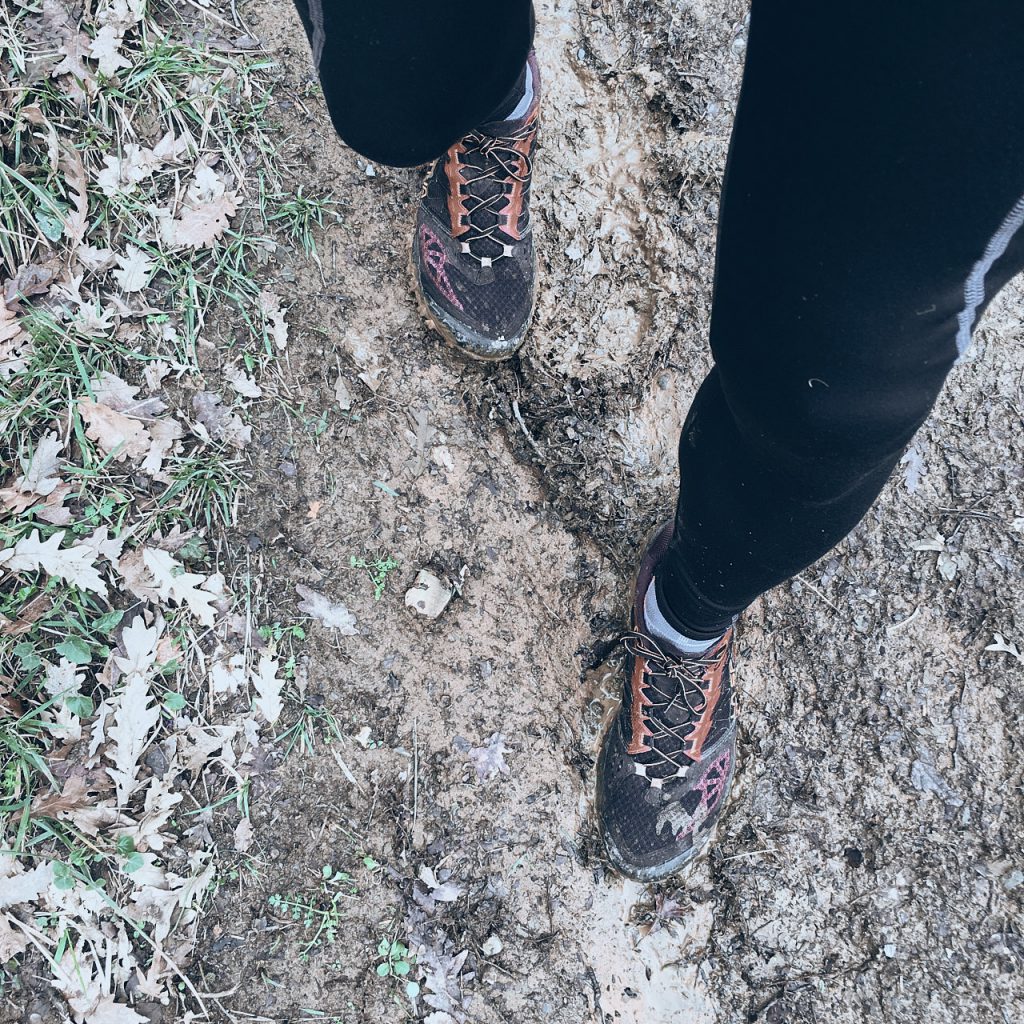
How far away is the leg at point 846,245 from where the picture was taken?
736 mm

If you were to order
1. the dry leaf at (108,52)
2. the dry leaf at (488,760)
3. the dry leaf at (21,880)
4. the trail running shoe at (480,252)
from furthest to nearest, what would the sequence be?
the dry leaf at (108,52) → the trail running shoe at (480,252) → the dry leaf at (488,760) → the dry leaf at (21,880)

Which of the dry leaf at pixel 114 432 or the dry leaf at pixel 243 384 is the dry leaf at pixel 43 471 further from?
the dry leaf at pixel 243 384

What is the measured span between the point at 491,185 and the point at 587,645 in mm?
1388

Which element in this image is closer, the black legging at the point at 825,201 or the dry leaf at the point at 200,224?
the black legging at the point at 825,201

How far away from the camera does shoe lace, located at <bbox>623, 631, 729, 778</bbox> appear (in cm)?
200

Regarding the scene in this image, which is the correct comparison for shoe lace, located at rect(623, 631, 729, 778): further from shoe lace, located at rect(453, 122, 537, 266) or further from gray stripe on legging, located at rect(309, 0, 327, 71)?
gray stripe on legging, located at rect(309, 0, 327, 71)

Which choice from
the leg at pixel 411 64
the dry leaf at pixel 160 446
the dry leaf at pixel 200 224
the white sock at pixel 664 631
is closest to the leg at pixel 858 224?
the leg at pixel 411 64

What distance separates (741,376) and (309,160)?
6.24 feet

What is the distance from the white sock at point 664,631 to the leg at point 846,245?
60 cm

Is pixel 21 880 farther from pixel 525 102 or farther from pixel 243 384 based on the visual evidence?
pixel 525 102

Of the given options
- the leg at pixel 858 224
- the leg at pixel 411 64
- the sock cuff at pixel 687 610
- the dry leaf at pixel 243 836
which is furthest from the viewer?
the dry leaf at pixel 243 836

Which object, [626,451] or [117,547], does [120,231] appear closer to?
[117,547]

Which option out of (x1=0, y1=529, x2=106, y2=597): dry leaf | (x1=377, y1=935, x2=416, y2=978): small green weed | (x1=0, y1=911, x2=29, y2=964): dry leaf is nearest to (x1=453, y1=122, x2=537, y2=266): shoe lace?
(x1=0, y1=529, x2=106, y2=597): dry leaf

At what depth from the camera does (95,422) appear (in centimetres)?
215
